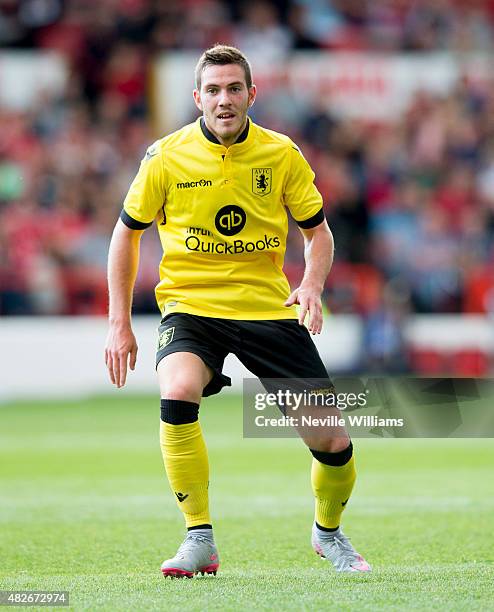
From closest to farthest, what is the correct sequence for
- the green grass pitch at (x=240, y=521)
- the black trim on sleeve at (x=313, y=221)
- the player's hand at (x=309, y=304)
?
the green grass pitch at (x=240, y=521) → the player's hand at (x=309, y=304) → the black trim on sleeve at (x=313, y=221)

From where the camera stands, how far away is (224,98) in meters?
5.48

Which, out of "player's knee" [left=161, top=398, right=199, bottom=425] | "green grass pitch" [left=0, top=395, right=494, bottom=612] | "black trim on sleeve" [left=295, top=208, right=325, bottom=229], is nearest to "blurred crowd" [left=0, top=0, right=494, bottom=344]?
"green grass pitch" [left=0, top=395, right=494, bottom=612]

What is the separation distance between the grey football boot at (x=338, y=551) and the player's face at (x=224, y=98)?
180 centimetres

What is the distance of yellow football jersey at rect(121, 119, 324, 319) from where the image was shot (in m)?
5.57

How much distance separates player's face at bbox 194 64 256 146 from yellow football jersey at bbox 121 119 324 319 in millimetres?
97

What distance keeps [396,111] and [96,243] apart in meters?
5.63

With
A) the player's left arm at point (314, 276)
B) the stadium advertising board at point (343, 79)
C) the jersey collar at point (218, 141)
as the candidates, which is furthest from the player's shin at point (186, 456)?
the stadium advertising board at point (343, 79)

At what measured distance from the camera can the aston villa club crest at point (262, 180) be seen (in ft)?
18.5

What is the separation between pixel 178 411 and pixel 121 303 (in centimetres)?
56

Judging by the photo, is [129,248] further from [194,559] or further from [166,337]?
[194,559]

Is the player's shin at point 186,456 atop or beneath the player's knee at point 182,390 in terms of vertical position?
beneath

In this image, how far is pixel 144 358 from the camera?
50.4ft

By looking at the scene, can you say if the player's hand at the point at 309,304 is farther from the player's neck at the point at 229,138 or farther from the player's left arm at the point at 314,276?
the player's neck at the point at 229,138

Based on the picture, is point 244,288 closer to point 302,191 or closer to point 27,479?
point 302,191
